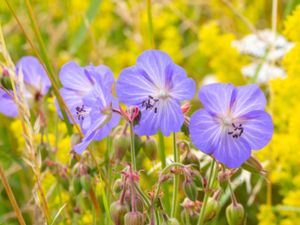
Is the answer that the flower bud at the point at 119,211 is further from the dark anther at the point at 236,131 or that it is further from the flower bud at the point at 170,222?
the dark anther at the point at 236,131

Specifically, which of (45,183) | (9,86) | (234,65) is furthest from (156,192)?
(234,65)

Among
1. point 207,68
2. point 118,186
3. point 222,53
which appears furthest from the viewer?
point 207,68

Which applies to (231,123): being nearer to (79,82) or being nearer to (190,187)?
(190,187)

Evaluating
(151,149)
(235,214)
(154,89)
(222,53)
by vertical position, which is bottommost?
(235,214)

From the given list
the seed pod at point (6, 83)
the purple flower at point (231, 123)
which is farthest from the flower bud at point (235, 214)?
the seed pod at point (6, 83)

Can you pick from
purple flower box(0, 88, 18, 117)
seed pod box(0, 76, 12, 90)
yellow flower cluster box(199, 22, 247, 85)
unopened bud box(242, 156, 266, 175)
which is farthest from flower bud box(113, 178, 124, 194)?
yellow flower cluster box(199, 22, 247, 85)

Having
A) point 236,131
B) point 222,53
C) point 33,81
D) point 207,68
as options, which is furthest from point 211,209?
point 207,68
